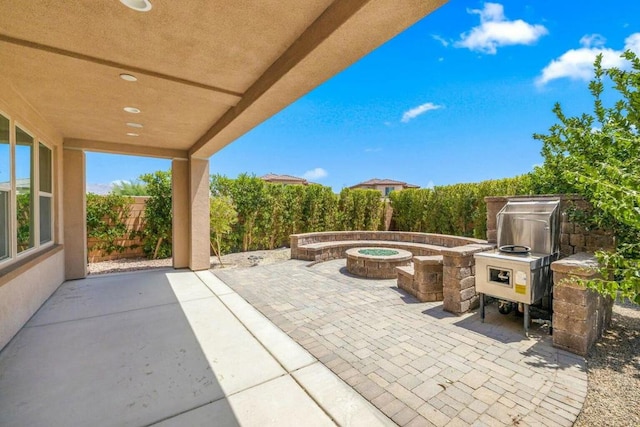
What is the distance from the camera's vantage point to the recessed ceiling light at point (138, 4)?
2.12 m

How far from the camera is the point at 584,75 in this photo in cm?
397

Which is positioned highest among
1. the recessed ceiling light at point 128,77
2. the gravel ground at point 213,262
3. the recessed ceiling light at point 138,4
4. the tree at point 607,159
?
the recessed ceiling light at point 128,77

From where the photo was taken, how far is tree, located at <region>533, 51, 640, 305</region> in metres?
2.17

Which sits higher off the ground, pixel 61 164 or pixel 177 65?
pixel 177 65

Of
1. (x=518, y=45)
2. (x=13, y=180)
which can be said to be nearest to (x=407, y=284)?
(x=13, y=180)

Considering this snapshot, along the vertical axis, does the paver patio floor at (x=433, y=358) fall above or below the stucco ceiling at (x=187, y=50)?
below

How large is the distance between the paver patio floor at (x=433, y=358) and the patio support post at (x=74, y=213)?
448 cm

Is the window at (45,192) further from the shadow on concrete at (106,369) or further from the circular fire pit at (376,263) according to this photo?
the circular fire pit at (376,263)

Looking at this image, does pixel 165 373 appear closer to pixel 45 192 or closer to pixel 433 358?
pixel 433 358

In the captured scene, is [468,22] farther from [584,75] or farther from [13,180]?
[13,180]

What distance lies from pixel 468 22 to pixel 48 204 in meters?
10.4

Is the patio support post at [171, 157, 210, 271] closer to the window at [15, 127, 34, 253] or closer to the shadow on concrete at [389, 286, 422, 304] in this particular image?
the window at [15, 127, 34, 253]

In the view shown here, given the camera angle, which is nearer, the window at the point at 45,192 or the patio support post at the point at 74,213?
the window at the point at 45,192


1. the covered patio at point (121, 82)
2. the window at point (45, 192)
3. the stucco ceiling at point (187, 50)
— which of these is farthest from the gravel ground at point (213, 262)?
the stucco ceiling at point (187, 50)
